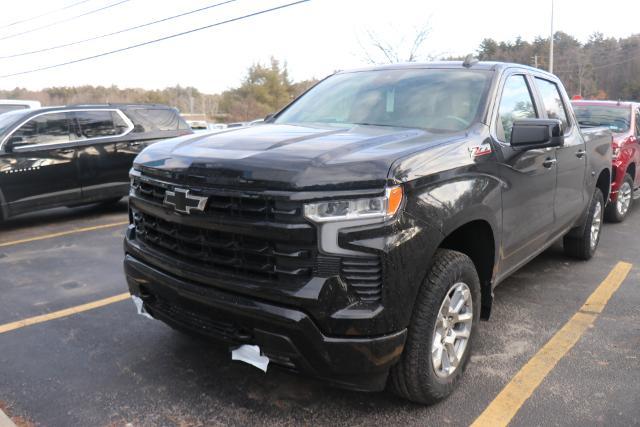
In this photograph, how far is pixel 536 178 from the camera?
3.79 m

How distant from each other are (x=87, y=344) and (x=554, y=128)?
3.46 metres

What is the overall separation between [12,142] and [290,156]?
6018 mm

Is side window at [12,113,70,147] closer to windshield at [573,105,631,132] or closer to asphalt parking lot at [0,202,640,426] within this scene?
asphalt parking lot at [0,202,640,426]

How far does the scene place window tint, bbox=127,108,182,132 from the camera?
8664 millimetres

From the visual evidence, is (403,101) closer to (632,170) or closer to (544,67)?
(632,170)

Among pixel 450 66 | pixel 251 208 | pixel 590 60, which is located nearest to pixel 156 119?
pixel 450 66

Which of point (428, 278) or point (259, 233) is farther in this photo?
point (428, 278)

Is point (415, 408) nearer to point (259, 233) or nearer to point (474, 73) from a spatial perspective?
point (259, 233)

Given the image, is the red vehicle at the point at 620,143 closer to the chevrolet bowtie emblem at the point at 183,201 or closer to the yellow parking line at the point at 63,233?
the chevrolet bowtie emblem at the point at 183,201

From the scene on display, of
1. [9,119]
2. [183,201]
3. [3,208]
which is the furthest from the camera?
[9,119]

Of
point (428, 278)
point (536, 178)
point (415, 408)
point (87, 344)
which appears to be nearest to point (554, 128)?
point (536, 178)

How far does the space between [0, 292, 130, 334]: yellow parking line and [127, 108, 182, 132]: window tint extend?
472 centimetres

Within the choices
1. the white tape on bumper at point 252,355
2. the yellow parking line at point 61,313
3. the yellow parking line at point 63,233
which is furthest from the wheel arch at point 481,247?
the yellow parking line at point 63,233

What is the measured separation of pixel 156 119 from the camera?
8.95m
